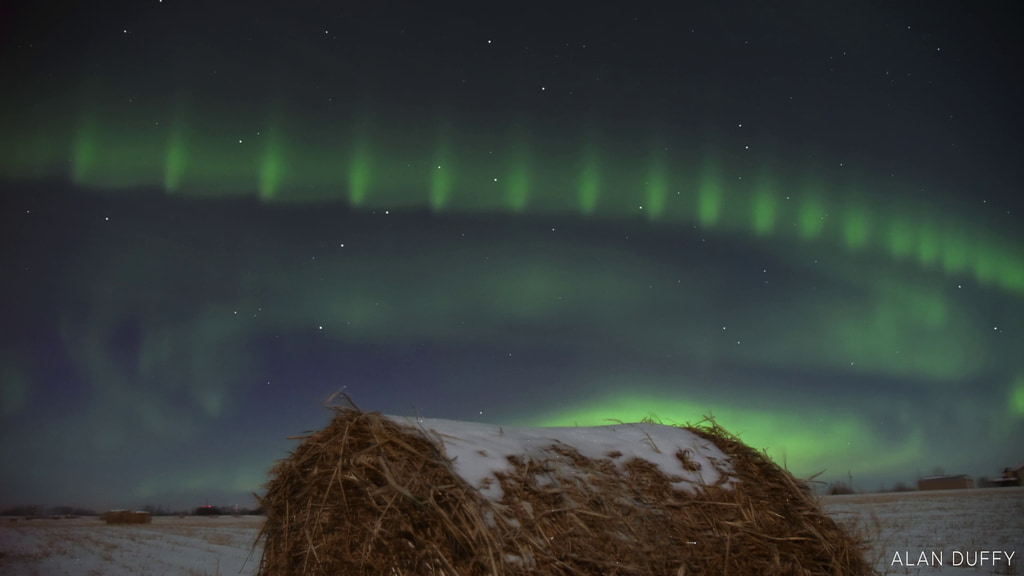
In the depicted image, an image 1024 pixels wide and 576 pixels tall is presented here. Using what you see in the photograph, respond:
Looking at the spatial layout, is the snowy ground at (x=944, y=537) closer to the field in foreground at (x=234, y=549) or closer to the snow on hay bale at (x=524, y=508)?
the field in foreground at (x=234, y=549)

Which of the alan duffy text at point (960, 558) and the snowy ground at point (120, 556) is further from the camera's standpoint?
the snowy ground at point (120, 556)

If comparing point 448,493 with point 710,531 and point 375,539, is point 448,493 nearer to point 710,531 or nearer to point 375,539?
point 375,539

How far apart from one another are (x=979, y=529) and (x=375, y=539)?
15792mm

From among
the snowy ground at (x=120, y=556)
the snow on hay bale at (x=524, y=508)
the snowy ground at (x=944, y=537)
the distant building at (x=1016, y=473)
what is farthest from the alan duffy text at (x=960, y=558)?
the distant building at (x=1016, y=473)

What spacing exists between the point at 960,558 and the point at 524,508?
9461mm

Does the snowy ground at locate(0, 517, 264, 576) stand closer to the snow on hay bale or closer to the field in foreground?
the field in foreground

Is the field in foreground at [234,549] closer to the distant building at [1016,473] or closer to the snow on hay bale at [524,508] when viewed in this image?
the snow on hay bale at [524,508]

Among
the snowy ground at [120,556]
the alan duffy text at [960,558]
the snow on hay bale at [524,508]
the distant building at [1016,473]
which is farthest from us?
the distant building at [1016,473]

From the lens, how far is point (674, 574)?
4.59 meters

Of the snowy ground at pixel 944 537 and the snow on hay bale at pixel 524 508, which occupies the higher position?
the snow on hay bale at pixel 524 508

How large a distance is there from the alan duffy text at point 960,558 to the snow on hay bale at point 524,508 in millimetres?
5714

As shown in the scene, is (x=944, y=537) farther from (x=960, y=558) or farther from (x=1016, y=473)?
(x=1016, y=473)

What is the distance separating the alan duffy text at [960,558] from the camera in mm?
10141

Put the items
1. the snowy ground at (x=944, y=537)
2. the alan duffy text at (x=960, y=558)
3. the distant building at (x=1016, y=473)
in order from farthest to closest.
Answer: the distant building at (x=1016, y=473), the alan duffy text at (x=960, y=558), the snowy ground at (x=944, y=537)
